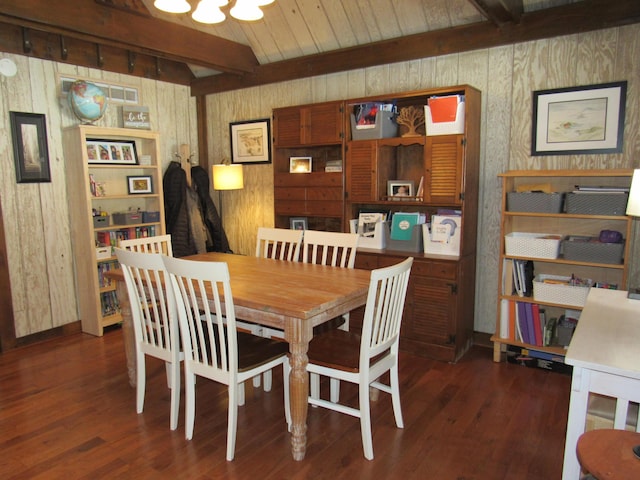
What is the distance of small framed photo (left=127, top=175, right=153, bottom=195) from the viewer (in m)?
4.34

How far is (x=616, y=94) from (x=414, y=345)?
2170 millimetres

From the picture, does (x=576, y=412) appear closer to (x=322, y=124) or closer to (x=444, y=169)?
(x=444, y=169)

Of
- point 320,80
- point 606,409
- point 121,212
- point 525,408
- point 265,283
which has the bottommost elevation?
point 525,408

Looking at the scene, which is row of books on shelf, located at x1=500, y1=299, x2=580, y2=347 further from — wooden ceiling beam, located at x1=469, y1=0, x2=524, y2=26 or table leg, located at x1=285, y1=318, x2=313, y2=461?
wooden ceiling beam, located at x1=469, y1=0, x2=524, y2=26

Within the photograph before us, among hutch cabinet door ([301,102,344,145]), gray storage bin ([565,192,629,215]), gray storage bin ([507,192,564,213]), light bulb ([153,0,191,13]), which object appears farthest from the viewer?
hutch cabinet door ([301,102,344,145])

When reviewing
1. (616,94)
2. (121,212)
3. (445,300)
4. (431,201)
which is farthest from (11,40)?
(616,94)

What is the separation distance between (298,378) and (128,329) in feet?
4.48

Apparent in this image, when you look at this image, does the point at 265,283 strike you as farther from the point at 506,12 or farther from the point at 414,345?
the point at 506,12

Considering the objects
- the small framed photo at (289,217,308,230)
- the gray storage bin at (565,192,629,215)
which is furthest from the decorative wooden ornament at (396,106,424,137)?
the small framed photo at (289,217,308,230)

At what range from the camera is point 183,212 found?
465 cm

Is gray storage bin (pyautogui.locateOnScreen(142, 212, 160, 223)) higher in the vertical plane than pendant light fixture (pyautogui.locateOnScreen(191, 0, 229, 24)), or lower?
lower

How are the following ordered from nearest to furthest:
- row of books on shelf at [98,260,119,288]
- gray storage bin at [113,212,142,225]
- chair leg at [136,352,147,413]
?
chair leg at [136,352,147,413] < row of books on shelf at [98,260,119,288] < gray storage bin at [113,212,142,225]

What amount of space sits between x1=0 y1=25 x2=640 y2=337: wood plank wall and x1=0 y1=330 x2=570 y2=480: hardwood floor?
84 centimetres

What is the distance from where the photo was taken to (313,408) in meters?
2.70
